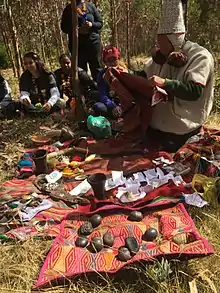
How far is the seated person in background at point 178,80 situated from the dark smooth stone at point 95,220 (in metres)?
1.25

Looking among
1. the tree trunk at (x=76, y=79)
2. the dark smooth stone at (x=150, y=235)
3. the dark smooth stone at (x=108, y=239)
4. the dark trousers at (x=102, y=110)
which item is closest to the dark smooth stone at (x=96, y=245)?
the dark smooth stone at (x=108, y=239)

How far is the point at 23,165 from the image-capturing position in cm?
326

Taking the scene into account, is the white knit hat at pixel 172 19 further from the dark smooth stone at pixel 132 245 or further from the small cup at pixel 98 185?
the dark smooth stone at pixel 132 245

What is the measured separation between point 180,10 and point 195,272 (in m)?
2.16

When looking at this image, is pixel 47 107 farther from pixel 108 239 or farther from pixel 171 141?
pixel 108 239

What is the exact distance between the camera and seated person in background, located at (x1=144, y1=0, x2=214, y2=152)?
289cm

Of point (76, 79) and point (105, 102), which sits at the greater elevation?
point (76, 79)

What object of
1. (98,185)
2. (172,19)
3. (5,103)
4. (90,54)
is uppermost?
(172,19)

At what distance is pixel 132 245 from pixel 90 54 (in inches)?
139

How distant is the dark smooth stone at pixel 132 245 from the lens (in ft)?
6.61

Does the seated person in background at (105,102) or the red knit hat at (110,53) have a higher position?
the red knit hat at (110,53)

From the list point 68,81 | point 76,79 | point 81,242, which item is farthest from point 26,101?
point 81,242

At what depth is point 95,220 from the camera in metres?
2.31

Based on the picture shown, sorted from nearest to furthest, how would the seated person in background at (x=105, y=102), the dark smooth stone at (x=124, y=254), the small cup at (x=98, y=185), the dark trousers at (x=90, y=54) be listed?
the dark smooth stone at (x=124, y=254)
the small cup at (x=98, y=185)
the seated person in background at (x=105, y=102)
the dark trousers at (x=90, y=54)
